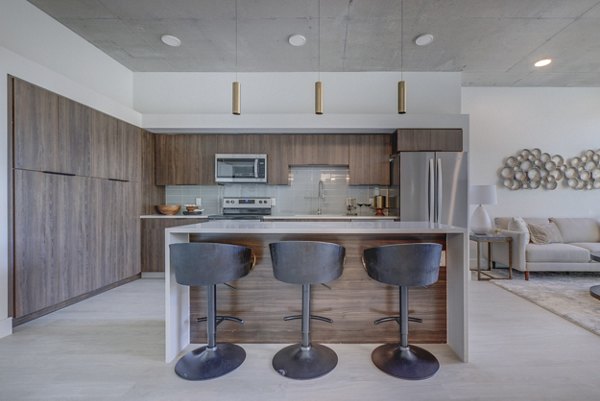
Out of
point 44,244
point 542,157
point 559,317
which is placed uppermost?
point 542,157

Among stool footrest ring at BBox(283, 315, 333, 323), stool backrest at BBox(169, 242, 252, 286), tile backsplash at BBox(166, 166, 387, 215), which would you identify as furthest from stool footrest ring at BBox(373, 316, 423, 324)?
Answer: tile backsplash at BBox(166, 166, 387, 215)

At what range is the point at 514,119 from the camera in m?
4.89

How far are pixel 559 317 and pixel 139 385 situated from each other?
3.70 meters

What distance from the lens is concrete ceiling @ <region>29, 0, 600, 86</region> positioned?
2797mm

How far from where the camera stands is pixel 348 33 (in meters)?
3.24

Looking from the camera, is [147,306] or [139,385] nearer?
[139,385]

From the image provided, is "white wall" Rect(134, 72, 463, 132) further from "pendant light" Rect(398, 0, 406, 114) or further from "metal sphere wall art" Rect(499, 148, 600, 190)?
"metal sphere wall art" Rect(499, 148, 600, 190)

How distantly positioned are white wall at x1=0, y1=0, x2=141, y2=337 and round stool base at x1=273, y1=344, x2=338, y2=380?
241cm

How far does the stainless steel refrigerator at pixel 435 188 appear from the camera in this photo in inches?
148

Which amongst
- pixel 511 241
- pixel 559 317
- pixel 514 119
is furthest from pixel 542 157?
pixel 559 317

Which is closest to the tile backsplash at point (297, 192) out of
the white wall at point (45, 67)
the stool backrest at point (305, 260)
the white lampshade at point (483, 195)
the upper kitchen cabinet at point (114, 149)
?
the upper kitchen cabinet at point (114, 149)

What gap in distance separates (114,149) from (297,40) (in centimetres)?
272

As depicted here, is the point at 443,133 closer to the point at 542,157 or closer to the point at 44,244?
the point at 542,157

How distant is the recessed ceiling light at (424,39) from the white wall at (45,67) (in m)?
3.92
